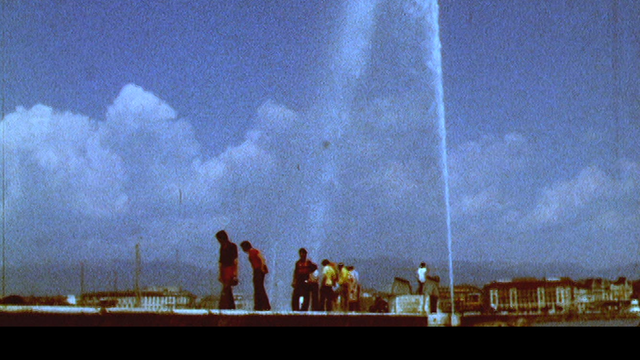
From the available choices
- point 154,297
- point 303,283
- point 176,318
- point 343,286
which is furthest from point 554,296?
point 176,318

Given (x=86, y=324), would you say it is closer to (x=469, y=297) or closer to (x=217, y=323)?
(x=217, y=323)

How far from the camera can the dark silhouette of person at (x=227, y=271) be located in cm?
1609

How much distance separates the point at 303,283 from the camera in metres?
19.0

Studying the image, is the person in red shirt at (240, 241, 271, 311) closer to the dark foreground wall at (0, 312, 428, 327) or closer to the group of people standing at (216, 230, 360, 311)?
the group of people standing at (216, 230, 360, 311)

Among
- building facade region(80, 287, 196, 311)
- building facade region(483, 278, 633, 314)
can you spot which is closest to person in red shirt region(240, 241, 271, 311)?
building facade region(80, 287, 196, 311)

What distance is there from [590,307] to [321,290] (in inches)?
540

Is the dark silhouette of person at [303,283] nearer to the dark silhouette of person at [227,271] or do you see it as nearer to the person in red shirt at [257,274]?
the person in red shirt at [257,274]

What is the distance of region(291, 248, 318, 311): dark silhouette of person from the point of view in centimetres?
1898

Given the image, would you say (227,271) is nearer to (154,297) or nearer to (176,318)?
(176,318)

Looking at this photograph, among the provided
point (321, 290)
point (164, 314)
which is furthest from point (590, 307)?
point (164, 314)

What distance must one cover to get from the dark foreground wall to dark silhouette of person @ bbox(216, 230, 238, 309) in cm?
255
